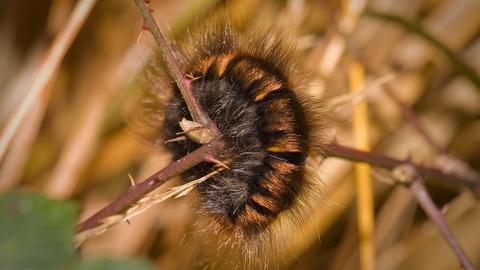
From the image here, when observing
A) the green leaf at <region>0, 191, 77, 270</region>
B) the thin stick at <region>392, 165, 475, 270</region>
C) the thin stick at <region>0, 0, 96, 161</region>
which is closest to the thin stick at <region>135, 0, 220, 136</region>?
the green leaf at <region>0, 191, 77, 270</region>

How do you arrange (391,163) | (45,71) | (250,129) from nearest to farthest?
(250,129), (391,163), (45,71)

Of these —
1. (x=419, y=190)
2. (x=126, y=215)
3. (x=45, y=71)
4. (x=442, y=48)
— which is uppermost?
(x=45, y=71)

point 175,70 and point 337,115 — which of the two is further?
point 337,115

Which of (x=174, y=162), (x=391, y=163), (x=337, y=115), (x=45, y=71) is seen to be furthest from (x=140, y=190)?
(x=337, y=115)

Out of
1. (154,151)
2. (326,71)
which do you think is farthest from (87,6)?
(326,71)

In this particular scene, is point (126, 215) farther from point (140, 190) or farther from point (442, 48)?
point (442, 48)

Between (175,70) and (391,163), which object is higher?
(175,70)

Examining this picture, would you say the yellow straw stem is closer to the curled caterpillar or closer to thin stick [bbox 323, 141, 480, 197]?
thin stick [bbox 323, 141, 480, 197]

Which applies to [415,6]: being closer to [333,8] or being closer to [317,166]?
[333,8]
